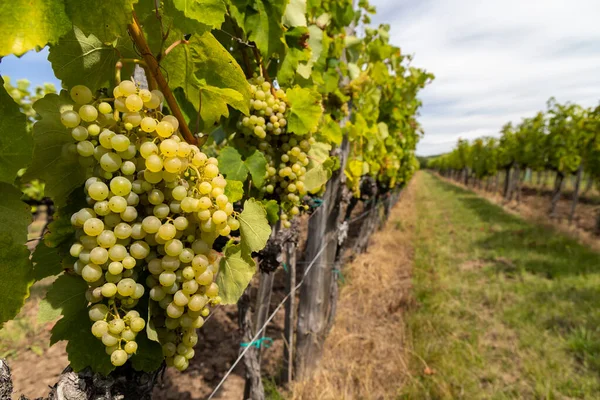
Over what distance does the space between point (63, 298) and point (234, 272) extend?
432 mm

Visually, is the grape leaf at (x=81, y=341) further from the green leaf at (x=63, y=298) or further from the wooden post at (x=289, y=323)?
the wooden post at (x=289, y=323)

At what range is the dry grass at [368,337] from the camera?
126 inches

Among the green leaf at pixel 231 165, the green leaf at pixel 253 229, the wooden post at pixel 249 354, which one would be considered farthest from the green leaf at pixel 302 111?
the wooden post at pixel 249 354

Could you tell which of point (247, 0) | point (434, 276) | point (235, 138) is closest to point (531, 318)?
point (434, 276)

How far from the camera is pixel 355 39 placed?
2.82 meters

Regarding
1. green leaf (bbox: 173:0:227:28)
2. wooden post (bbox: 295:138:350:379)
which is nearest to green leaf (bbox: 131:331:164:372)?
green leaf (bbox: 173:0:227:28)

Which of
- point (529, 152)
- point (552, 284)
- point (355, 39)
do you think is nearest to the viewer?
point (355, 39)

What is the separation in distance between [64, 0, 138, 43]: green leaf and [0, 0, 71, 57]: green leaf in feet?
0.06

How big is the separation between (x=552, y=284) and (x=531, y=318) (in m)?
1.78

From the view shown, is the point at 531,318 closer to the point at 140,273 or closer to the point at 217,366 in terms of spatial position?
the point at 217,366

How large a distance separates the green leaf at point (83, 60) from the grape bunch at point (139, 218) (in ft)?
0.34

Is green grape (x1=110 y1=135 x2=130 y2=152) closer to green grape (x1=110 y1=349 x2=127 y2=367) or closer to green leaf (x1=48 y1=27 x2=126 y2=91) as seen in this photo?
green leaf (x1=48 y1=27 x2=126 y2=91)

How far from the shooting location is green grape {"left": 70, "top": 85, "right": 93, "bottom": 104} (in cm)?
67

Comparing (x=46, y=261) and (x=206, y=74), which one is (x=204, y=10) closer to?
(x=206, y=74)
